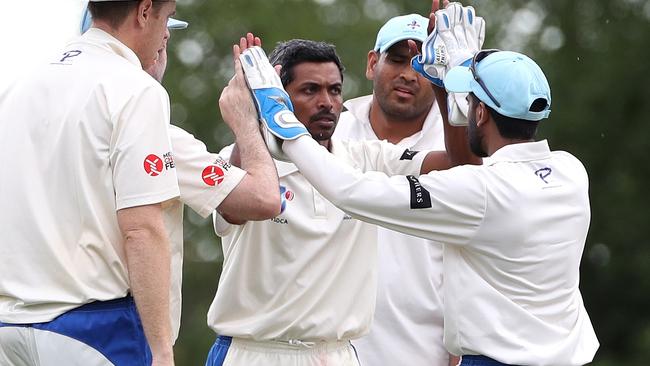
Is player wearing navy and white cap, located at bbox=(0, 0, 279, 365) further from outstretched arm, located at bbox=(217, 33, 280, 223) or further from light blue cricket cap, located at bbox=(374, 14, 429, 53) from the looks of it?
light blue cricket cap, located at bbox=(374, 14, 429, 53)

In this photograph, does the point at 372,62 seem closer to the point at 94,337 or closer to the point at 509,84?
the point at 509,84

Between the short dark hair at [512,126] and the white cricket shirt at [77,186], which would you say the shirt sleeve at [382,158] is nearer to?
the short dark hair at [512,126]

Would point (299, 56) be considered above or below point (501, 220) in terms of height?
above

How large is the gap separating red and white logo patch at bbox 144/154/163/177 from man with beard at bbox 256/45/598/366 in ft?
2.76

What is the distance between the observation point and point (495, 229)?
258 inches

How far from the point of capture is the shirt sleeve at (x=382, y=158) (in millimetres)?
7559

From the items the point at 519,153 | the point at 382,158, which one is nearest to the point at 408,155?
the point at 382,158

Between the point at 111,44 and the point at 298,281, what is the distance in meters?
1.56

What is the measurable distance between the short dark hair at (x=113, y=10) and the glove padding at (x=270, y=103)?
0.77 metres

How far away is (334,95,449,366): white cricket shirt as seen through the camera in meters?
8.02

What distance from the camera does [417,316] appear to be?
807 centimetres

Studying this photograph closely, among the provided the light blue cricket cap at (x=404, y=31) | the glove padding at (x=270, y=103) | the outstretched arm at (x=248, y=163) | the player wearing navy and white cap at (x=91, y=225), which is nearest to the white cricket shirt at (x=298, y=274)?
the outstretched arm at (x=248, y=163)

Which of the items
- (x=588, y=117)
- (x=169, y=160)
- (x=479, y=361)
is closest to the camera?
(x=169, y=160)

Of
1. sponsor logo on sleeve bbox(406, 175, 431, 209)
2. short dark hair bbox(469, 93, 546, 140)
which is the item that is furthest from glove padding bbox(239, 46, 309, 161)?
short dark hair bbox(469, 93, 546, 140)
